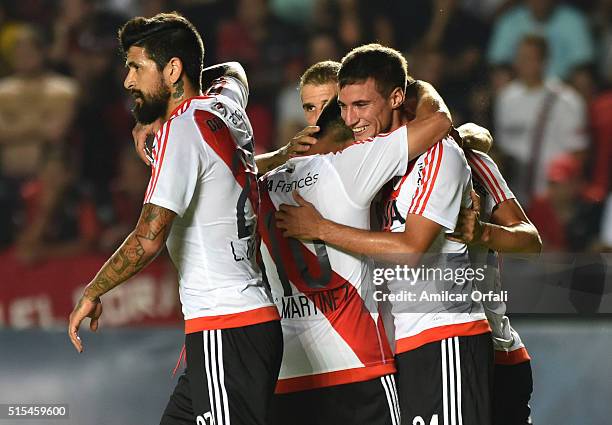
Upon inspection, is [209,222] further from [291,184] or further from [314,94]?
[314,94]

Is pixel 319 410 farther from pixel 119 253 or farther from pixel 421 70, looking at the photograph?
pixel 421 70

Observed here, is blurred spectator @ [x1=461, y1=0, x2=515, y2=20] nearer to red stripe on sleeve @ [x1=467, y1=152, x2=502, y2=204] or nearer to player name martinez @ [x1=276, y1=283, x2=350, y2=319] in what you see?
red stripe on sleeve @ [x1=467, y1=152, x2=502, y2=204]

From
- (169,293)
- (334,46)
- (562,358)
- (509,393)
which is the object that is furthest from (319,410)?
(334,46)

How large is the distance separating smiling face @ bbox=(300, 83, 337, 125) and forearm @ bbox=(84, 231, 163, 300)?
1227 millimetres

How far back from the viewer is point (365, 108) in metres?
3.55

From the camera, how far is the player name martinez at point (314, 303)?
3535mm

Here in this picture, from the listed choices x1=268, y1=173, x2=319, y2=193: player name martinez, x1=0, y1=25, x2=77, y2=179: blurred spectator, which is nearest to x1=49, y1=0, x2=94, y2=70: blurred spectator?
x1=0, y1=25, x2=77, y2=179: blurred spectator

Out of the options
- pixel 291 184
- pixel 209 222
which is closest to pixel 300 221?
pixel 291 184

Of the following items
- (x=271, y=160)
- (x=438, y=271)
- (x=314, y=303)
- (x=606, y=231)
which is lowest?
(x=606, y=231)

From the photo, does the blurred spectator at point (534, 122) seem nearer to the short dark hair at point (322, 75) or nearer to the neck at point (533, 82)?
the neck at point (533, 82)

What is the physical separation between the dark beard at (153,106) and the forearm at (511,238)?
113 centimetres

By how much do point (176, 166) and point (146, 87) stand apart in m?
0.40

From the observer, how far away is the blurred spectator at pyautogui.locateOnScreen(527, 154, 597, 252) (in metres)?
6.77

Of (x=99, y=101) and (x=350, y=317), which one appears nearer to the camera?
(x=350, y=317)
